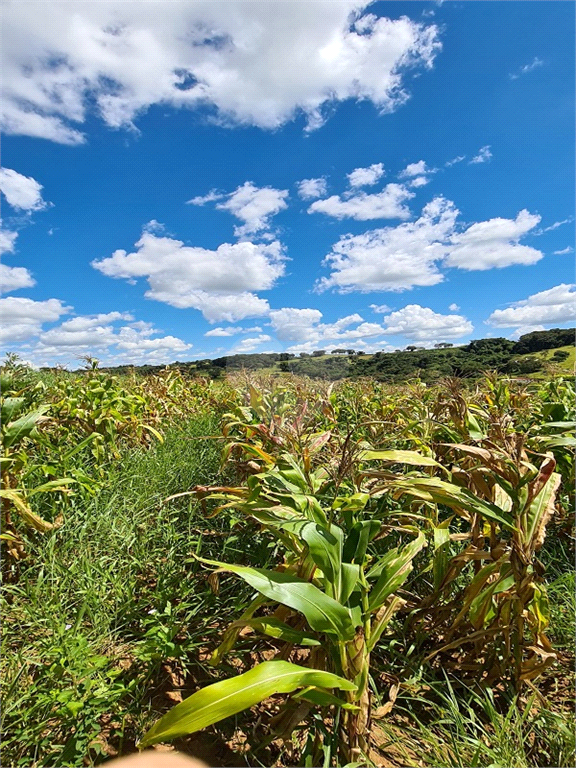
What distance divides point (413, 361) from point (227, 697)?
22.2 feet

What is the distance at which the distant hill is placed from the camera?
166 inches

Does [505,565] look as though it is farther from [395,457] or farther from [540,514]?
[395,457]

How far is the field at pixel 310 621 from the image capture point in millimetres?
1074

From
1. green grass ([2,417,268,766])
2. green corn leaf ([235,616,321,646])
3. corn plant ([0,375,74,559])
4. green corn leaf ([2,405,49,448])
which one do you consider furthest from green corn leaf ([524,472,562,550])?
green corn leaf ([2,405,49,448])

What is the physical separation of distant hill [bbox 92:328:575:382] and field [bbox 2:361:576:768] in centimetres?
227

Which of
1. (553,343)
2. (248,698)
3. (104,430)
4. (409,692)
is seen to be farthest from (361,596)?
(553,343)

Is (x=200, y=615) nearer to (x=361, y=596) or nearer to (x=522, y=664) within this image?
(x=361, y=596)

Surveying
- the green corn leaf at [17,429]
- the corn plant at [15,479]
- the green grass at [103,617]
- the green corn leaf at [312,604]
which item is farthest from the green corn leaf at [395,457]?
Answer: the green corn leaf at [17,429]

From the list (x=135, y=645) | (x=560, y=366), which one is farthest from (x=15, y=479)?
(x=560, y=366)

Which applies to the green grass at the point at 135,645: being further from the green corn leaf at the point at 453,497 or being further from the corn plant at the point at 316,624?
the green corn leaf at the point at 453,497

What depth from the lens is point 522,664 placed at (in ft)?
4.18

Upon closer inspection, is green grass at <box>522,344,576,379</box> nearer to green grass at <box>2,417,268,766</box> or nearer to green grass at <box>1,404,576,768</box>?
green grass at <box>1,404,576,768</box>

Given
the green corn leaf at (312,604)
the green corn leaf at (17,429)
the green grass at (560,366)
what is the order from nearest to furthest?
1. the green corn leaf at (312,604)
2. the green corn leaf at (17,429)
3. the green grass at (560,366)

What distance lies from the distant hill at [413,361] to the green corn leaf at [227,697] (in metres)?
3.71
